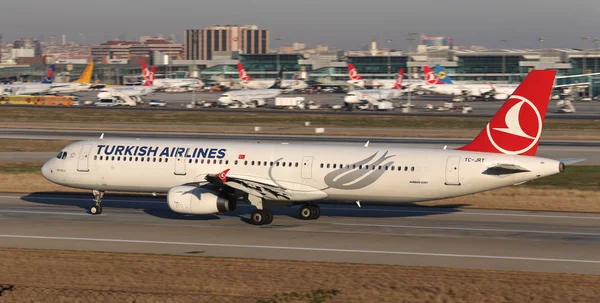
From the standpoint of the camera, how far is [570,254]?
29344 millimetres

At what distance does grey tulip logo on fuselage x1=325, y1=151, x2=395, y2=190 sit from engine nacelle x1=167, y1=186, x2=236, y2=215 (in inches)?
195

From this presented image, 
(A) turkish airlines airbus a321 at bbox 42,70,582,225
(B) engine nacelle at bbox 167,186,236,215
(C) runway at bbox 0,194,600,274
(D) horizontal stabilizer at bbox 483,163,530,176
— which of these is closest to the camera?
(C) runway at bbox 0,194,600,274

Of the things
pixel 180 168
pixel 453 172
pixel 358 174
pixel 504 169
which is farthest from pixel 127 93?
pixel 504 169

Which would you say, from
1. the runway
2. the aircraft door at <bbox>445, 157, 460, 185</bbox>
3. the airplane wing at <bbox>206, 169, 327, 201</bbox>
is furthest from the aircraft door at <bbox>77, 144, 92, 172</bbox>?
the aircraft door at <bbox>445, 157, 460, 185</bbox>

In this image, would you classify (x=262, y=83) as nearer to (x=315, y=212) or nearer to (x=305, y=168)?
(x=315, y=212)

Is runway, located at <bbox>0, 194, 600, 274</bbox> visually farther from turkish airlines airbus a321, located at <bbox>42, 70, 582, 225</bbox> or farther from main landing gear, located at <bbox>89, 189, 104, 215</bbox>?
turkish airlines airbus a321, located at <bbox>42, 70, 582, 225</bbox>

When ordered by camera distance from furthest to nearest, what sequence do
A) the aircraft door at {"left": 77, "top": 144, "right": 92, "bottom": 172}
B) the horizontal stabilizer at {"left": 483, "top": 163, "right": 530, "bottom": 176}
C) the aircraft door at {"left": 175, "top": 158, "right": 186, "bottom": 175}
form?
the aircraft door at {"left": 77, "top": 144, "right": 92, "bottom": 172}, the aircraft door at {"left": 175, "top": 158, "right": 186, "bottom": 175}, the horizontal stabilizer at {"left": 483, "top": 163, "right": 530, "bottom": 176}

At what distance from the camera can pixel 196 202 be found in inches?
1401

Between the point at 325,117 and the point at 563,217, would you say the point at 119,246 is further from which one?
the point at 325,117

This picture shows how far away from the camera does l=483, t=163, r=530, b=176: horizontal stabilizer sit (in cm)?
3350

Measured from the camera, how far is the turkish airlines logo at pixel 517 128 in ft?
112

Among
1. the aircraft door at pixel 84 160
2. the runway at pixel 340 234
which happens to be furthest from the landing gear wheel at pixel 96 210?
the aircraft door at pixel 84 160

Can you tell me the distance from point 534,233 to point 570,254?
4728mm

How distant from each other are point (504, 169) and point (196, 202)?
44.0 feet
